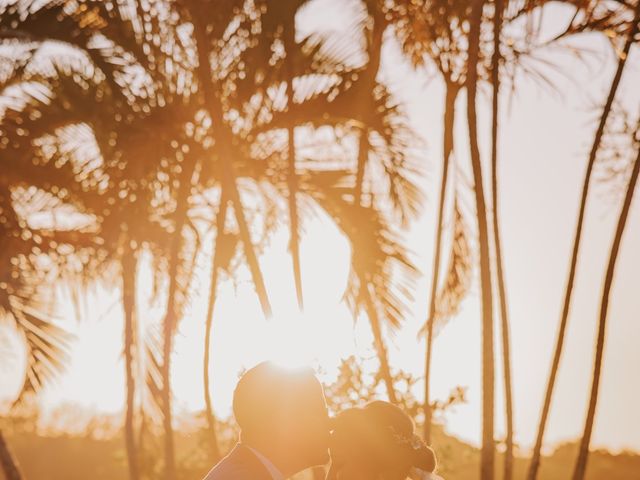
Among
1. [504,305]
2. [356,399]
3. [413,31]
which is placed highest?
[413,31]

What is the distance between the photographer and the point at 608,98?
316 inches

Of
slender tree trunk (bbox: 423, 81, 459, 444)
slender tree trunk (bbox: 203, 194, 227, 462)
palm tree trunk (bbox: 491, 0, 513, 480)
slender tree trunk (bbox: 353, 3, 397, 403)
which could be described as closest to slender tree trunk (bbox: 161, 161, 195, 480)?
slender tree trunk (bbox: 203, 194, 227, 462)

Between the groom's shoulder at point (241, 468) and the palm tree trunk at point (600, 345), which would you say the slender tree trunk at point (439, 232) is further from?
the groom's shoulder at point (241, 468)

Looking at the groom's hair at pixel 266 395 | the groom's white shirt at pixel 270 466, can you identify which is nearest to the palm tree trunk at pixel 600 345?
the groom's hair at pixel 266 395

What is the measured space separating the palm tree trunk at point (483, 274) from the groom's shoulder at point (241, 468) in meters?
3.81

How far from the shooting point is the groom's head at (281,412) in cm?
386

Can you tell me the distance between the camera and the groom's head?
152 inches

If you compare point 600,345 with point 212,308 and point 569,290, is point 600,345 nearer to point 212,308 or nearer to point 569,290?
point 569,290

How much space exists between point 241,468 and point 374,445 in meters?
0.89

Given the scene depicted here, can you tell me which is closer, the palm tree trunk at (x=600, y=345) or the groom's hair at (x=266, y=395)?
the groom's hair at (x=266, y=395)

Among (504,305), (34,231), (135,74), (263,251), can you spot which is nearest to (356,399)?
(504,305)

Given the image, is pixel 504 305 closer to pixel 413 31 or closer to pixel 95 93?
pixel 413 31

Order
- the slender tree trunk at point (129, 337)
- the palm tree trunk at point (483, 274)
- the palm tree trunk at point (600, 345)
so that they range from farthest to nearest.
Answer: the slender tree trunk at point (129, 337), the palm tree trunk at point (600, 345), the palm tree trunk at point (483, 274)

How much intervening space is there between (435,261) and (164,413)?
3375 mm
